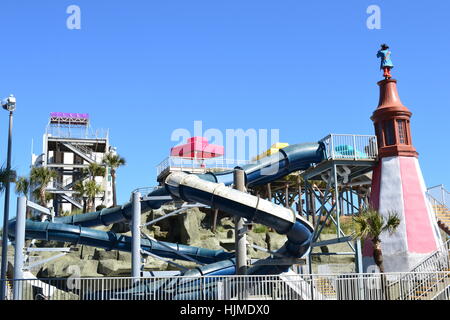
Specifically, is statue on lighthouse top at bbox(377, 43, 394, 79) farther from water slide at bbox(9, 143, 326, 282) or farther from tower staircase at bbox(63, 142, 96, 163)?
tower staircase at bbox(63, 142, 96, 163)

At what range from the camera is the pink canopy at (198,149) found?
56344mm

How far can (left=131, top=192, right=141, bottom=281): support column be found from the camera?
2359cm

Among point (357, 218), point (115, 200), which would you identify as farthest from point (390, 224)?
point (115, 200)

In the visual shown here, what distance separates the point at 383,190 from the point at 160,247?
1229 cm

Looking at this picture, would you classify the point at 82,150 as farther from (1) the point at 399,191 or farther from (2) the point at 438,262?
(2) the point at 438,262

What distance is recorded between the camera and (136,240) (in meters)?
24.1

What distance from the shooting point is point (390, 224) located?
22.5 m

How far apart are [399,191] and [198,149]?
104 ft

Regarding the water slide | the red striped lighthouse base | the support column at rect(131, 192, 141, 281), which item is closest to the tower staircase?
the water slide

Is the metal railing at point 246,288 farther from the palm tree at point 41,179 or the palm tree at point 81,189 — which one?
the palm tree at point 81,189

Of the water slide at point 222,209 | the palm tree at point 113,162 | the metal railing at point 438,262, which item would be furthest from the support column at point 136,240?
the palm tree at point 113,162

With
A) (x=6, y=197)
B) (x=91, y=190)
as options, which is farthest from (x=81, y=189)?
(x=6, y=197)
